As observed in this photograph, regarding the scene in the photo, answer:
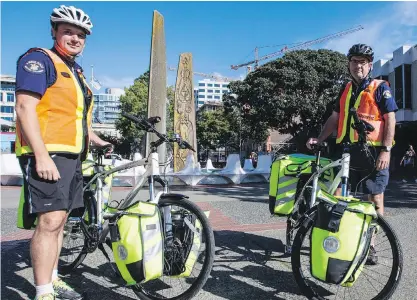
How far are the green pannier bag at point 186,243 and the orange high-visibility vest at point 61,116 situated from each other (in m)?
0.89

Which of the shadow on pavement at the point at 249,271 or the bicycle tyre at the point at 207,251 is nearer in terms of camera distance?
the bicycle tyre at the point at 207,251

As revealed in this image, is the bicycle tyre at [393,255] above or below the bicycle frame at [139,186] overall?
below

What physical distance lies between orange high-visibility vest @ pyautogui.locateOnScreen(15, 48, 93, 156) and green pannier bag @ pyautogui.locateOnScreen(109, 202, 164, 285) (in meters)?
0.62

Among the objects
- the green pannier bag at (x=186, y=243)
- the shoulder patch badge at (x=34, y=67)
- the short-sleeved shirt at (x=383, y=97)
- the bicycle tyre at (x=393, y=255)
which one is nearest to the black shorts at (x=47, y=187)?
the shoulder patch badge at (x=34, y=67)

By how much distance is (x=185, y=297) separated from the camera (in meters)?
2.58

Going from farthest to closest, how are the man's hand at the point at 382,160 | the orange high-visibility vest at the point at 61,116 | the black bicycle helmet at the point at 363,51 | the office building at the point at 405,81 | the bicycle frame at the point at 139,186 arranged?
the office building at the point at 405,81
the black bicycle helmet at the point at 363,51
the man's hand at the point at 382,160
the bicycle frame at the point at 139,186
the orange high-visibility vest at the point at 61,116

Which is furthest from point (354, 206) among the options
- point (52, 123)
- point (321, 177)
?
point (52, 123)

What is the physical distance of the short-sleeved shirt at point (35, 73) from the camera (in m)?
Result: 2.37

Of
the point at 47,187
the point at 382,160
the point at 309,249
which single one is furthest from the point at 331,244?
the point at 47,187

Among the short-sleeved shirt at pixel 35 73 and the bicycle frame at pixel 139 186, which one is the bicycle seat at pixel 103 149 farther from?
the short-sleeved shirt at pixel 35 73

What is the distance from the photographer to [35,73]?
2.39m

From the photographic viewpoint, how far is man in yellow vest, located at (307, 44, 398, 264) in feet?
10.9

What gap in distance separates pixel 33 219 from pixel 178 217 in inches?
38.8

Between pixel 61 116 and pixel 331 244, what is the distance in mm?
1988
